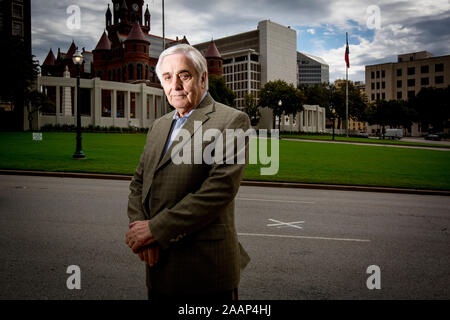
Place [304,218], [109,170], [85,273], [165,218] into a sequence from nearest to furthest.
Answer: [165,218] < [85,273] < [304,218] < [109,170]

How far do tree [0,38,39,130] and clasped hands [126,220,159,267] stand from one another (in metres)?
46.3

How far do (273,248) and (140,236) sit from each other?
3889 mm

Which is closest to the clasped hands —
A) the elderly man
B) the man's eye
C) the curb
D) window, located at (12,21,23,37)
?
the elderly man

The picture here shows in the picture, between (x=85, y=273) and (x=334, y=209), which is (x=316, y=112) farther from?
(x=85, y=273)

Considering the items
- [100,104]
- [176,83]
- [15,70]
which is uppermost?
[15,70]

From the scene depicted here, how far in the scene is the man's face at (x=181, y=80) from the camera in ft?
7.35

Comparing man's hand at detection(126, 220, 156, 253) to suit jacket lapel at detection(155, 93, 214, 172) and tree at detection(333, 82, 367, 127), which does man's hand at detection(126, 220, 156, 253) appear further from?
tree at detection(333, 82, 367, 127)

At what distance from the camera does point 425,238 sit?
645 cm

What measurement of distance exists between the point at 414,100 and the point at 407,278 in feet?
326

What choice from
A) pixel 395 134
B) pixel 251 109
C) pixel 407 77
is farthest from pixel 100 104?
pixel 407 77

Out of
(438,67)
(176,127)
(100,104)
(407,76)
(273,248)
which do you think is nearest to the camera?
(176,127)

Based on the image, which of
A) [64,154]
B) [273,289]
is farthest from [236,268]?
[64,154]

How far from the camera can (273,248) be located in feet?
18.4

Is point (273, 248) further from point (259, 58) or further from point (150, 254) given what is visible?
point (259, 58)
